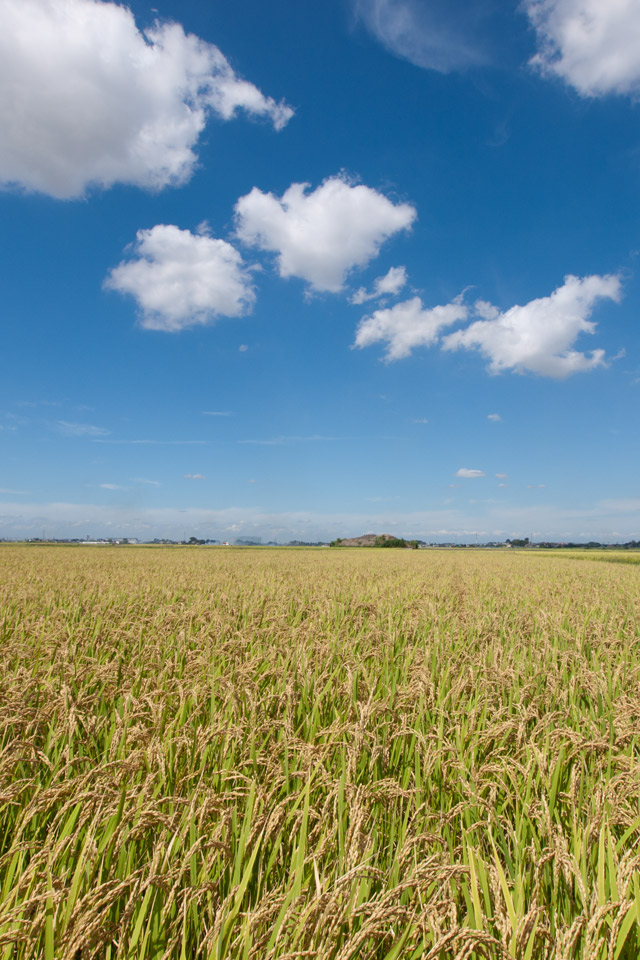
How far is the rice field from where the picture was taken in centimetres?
171

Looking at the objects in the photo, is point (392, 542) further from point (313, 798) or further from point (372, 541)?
point (313, 798)

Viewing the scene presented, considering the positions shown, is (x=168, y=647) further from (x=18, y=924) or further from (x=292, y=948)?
(x=292, y=948)

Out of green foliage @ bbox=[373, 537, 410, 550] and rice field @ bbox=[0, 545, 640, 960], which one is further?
green foliage @ bbox=[373, 537, 410, 550]

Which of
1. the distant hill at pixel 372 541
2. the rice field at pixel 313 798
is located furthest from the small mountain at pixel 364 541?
the rice field at pixel 313 798

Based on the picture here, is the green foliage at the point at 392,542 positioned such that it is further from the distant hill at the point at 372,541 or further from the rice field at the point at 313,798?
the rice field at the point at 313,798

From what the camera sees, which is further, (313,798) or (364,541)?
(364,541)

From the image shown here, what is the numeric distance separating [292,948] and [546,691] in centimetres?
371

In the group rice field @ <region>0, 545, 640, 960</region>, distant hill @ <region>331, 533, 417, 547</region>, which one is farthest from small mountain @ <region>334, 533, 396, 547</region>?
rice field @ <region>0, 545, 640, 960</region>

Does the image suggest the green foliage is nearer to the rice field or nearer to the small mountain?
the small mountain

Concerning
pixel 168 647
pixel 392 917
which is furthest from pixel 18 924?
pixel 168 647

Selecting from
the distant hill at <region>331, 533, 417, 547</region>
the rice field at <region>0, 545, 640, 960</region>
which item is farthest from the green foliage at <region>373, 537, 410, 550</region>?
the rice field at <region>0, 545, 640, 960</region>

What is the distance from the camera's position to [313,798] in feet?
9.41

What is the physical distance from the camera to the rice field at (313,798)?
1.71m

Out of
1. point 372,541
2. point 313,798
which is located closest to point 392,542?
point 372,541
